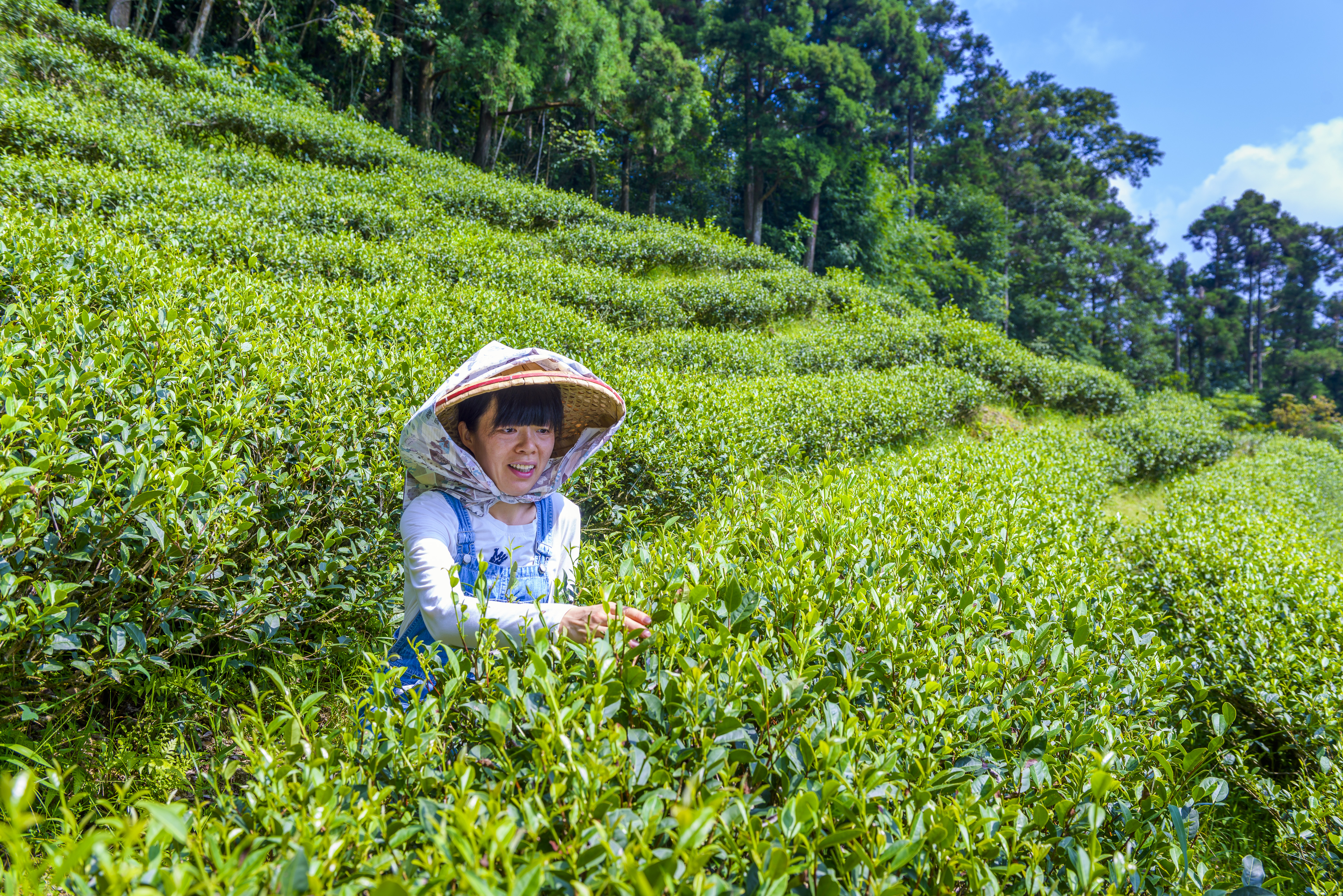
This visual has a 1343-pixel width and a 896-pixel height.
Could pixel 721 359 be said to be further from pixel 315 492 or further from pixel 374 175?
pixel 374 175

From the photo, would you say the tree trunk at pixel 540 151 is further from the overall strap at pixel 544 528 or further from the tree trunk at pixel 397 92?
the overall strap at pixel 544 528

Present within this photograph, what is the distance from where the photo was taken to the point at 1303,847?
2490 millimetres

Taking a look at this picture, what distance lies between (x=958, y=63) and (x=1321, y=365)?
28.2 m

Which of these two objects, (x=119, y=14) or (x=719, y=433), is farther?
(x=119, y=14)

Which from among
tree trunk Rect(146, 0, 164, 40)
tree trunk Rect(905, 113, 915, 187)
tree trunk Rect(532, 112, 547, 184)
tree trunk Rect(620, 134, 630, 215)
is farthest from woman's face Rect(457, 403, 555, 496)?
tree trunk Rect(905, 113, 915, 187)

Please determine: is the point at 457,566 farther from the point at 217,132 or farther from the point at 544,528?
the point at 217,132

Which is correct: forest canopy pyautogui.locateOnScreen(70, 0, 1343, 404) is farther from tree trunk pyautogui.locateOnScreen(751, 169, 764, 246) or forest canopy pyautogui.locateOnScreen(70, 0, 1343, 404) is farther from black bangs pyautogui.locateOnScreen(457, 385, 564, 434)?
black bangs pyautogui.locateOnScreen(457, 385, 564, 434)

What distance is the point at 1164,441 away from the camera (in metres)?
9.80

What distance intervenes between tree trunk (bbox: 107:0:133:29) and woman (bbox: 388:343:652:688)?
16565 millimetres

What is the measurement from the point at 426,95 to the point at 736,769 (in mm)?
21628

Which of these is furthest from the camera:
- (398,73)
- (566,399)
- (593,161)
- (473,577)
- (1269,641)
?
(593,161)

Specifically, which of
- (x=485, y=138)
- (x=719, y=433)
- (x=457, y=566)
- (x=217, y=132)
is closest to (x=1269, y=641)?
(x=719, y=433)

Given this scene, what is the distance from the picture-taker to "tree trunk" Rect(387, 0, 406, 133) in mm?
16828

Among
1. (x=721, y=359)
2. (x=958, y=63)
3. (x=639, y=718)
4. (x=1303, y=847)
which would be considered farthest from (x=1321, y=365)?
(x=639, y=718)
